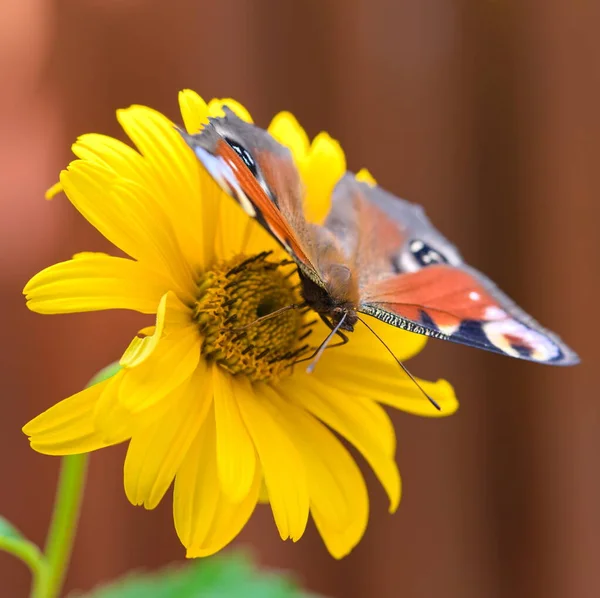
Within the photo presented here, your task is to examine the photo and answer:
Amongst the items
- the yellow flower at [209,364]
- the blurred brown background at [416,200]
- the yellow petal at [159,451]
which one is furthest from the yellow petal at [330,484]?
the blurred brown background at [416,200]

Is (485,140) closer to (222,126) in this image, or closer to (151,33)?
(151,33)

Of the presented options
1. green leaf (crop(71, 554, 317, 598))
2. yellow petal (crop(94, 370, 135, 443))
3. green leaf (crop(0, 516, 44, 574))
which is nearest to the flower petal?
yellow petal (crop(94, 370, 135, 443))

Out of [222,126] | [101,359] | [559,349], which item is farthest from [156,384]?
[101,359]

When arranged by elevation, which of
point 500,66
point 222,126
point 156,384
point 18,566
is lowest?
point 18,566

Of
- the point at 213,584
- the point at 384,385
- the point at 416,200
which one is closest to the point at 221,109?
the point at 384,385

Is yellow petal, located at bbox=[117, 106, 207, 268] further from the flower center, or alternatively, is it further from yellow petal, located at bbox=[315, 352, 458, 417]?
yellow petal, located at bbox=[315, 352, 458, 417]

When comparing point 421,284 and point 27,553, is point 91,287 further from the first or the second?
point 421,284

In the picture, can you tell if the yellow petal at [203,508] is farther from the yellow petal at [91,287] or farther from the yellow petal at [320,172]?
the yellow petal at [320,172]
